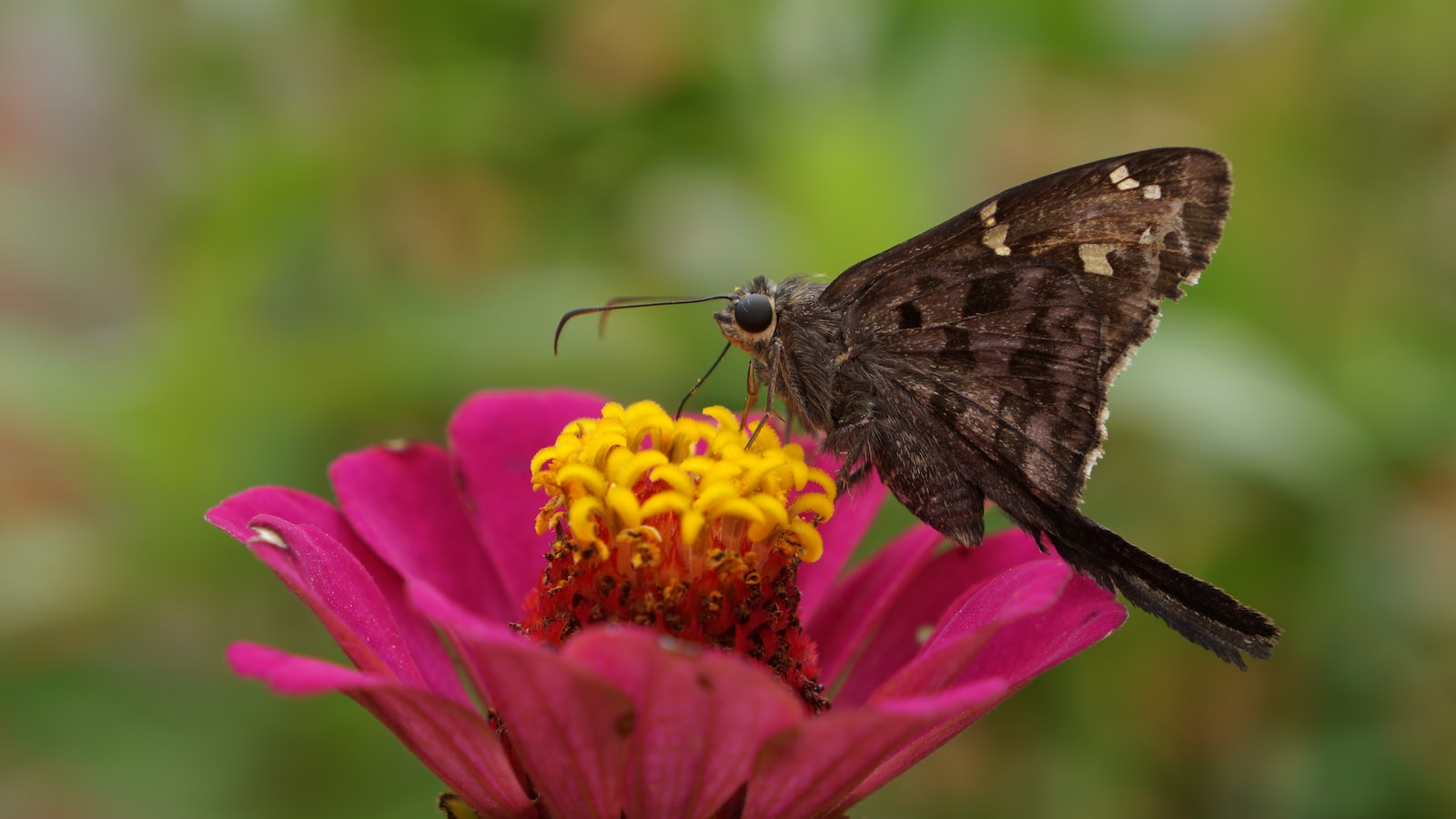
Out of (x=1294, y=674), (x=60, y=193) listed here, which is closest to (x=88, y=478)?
(x=60, y=193)

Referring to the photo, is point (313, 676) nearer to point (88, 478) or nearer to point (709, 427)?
point (709, 427)

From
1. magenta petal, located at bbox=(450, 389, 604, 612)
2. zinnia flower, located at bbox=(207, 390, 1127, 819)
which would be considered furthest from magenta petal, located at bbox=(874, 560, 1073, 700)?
magenta petal, located at bbox=(450, 389, 604, 612)

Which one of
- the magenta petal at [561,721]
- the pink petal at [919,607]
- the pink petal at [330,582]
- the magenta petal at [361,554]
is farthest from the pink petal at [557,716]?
the pink petal at [919,607]

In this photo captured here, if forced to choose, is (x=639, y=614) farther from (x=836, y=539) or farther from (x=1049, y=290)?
(x=1049, y=290)

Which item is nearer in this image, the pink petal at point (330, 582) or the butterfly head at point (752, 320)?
the pink petal at point (330, 582)

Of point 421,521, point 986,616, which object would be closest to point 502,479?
point 421,521

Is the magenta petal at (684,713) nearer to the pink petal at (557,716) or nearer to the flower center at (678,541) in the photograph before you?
the pink petal at (557,716)
